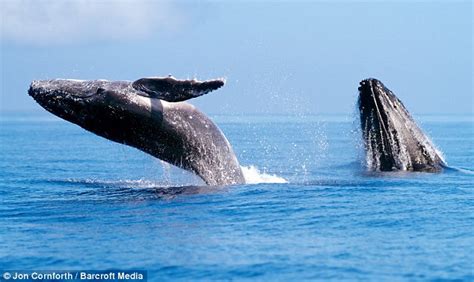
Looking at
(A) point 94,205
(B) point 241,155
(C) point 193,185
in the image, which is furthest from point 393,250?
(B) point 241,155

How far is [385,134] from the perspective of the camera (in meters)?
21.5

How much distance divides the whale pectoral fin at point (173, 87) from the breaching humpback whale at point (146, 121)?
0.21m

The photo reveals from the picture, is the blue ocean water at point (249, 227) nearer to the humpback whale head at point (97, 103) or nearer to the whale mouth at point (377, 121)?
the whale mouth at point (377, 121)

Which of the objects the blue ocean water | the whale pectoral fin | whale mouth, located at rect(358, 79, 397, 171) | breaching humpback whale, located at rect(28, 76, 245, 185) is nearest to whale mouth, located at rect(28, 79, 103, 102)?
breaching humpback whale, located at rect(28, 76, 245, 185)

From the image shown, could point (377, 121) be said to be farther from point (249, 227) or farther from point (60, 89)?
point (249, 227)

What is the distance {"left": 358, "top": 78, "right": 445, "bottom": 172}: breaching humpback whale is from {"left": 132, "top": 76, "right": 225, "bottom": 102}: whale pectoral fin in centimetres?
720

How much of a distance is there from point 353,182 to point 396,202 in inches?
125

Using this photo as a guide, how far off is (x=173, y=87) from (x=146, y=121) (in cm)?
160

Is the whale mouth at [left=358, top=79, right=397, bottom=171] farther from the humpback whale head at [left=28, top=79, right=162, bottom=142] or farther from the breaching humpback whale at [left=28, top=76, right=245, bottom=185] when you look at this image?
the humpback whale head at [left=28, top=79, right=162, bottom=142]

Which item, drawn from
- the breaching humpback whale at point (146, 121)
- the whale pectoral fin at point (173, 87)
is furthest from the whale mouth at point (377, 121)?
the whale pectoral fin at point (173, 87)

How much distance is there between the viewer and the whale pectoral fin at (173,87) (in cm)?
1523

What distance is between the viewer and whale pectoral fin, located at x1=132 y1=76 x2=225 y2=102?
1523 centimetres

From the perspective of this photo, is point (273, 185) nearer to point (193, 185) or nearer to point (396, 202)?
point (193, 185)

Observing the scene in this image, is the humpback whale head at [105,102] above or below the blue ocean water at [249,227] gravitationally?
above
